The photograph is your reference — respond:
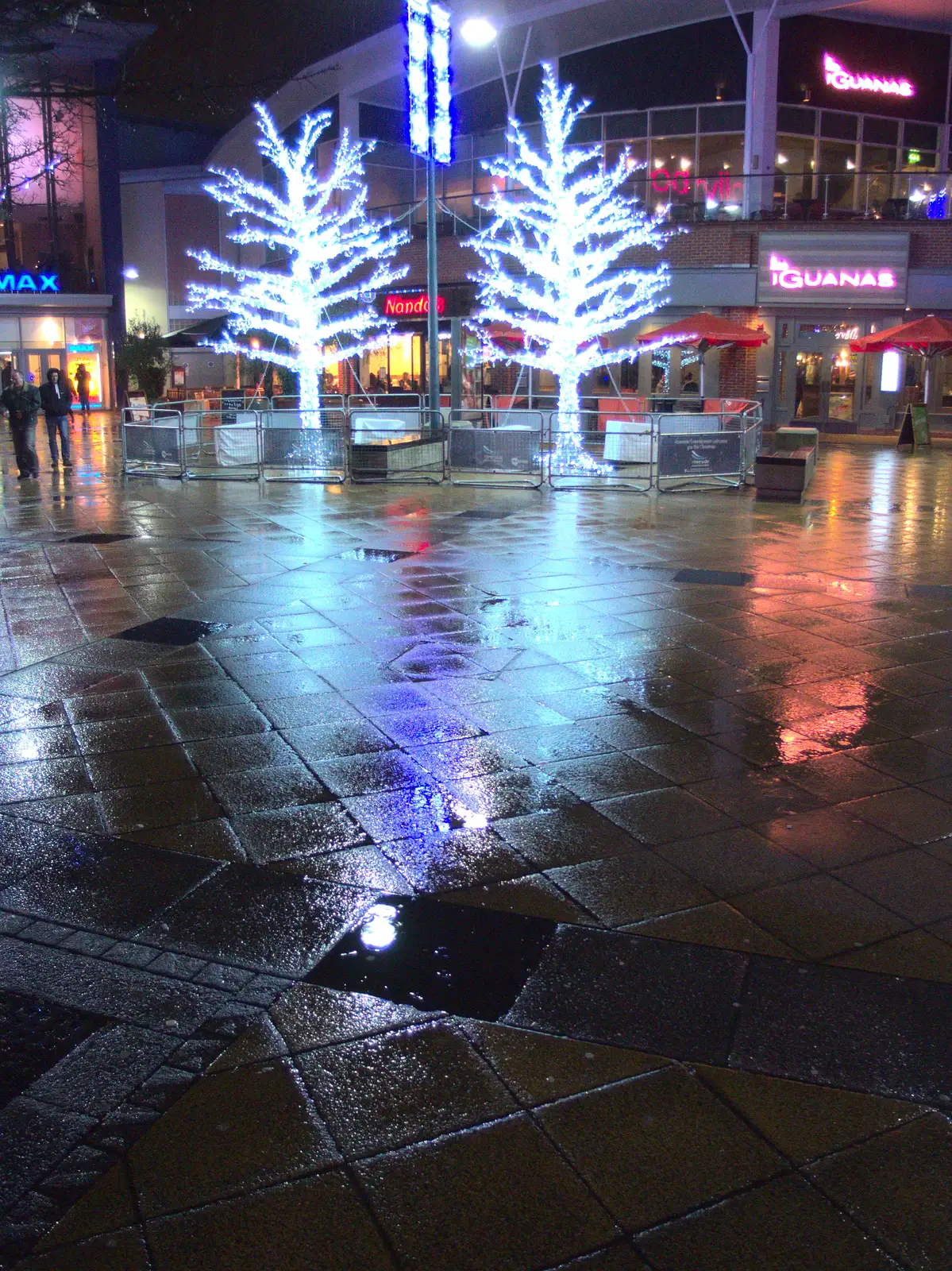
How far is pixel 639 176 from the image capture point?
30375mm

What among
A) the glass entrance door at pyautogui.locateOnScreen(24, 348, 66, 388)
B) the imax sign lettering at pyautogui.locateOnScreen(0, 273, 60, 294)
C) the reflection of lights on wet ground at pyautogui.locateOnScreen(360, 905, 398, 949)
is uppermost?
the imax sign lettering at pyautogui.locateOnScreen(0, 273, 60, 294)

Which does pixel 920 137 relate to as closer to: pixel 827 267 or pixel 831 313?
Answer: pixel 827 267

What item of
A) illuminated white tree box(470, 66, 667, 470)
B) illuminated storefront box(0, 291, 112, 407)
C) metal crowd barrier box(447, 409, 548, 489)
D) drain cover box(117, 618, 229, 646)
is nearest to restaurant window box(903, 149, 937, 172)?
illuminated white tree box(470, 66, 667, 470)

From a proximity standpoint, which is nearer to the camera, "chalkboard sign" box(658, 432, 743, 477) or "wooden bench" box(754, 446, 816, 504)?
"wooden bench" box(754, 446, 816, 504)

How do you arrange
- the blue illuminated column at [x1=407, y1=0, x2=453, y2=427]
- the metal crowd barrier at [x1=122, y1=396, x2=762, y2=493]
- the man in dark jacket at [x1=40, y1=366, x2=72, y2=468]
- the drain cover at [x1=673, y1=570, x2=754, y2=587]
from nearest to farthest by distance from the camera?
the drain cover at [x1=673, y1=570, x2=754, y2=587]
the metal crowd barrier at [x1=122, y1=396, x2=762, y2=493]
the blue illuminated column at [x1=407, y1=0, x2=453, y2=427]
the man in dark jacket at [x1=40, y1=366, x2=72, y2=468]

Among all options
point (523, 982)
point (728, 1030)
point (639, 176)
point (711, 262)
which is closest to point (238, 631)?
point (523, 982)

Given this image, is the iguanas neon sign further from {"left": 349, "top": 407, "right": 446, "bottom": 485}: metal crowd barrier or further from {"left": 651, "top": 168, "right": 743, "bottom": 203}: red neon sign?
{"left": 349, "top": 407, "right": 446, "bottom": 485}: metal crowd barrier

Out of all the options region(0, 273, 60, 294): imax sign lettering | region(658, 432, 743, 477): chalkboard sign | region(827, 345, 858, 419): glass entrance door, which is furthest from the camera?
region(0, 273, 60, 294): imax sign lettering

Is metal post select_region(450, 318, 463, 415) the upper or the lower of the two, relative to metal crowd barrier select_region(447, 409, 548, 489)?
upper

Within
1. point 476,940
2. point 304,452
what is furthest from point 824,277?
point 476,940

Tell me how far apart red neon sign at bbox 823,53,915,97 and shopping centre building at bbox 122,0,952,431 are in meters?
0.04

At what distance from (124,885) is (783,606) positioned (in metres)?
6.35

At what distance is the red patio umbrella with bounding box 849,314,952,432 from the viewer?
974 inches

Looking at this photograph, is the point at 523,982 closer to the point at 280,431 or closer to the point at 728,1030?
the point at 728,1030
